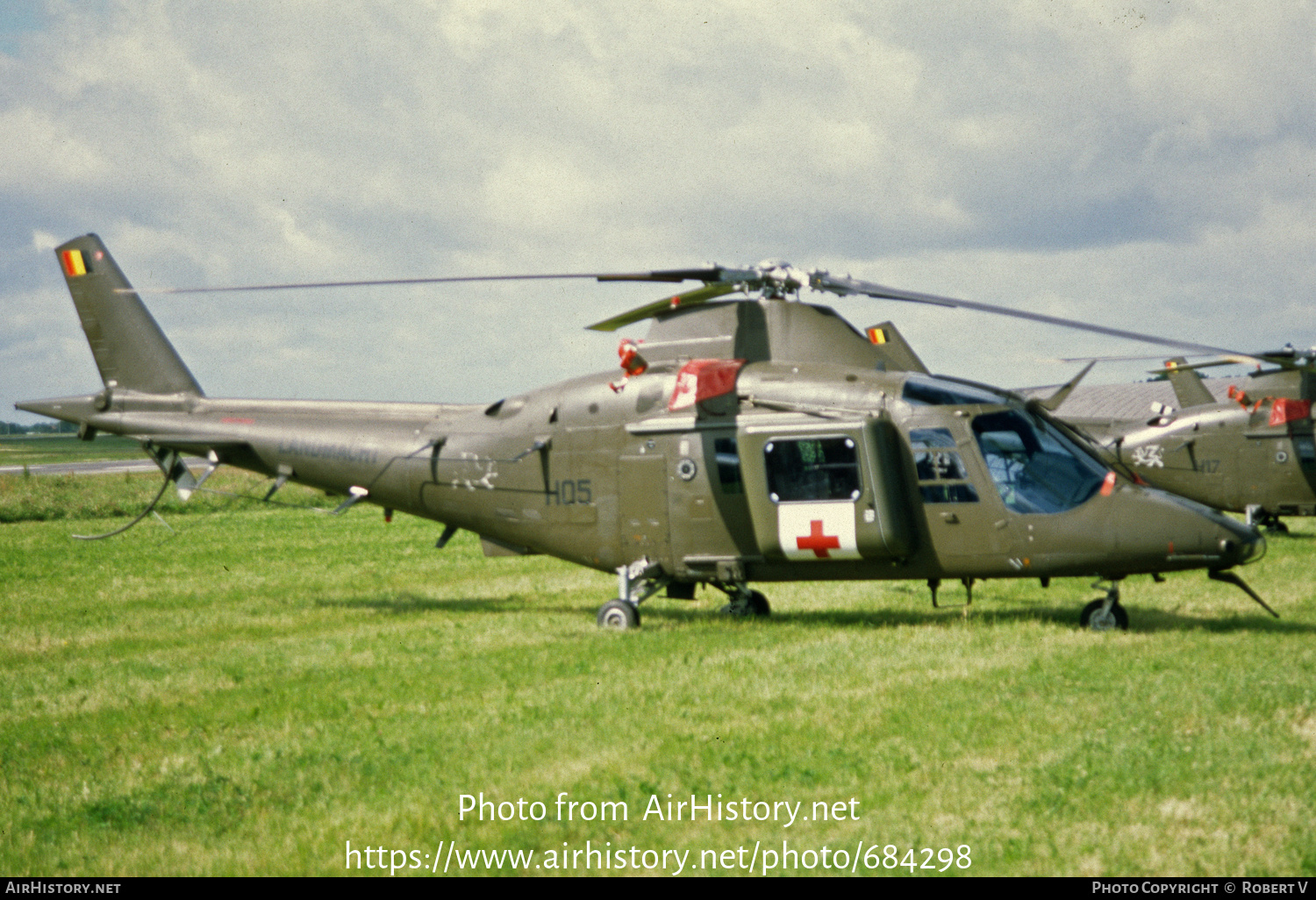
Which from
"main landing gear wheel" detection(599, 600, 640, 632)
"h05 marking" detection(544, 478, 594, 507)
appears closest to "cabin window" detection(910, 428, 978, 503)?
"main landing gear wheel" detection(599, 600, 640, 632)

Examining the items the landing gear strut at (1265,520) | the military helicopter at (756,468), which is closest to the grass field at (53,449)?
the military helicopter at (756,468)

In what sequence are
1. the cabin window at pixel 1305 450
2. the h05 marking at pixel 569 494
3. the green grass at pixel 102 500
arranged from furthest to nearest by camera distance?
1. the green grass at pixel 102 500
2. the cabin window at pixel 1305 450
3. the h05 marking at pixel 569 494

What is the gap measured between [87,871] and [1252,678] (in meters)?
8.32

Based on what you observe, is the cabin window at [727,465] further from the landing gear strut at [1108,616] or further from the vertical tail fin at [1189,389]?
the vertical tail fin at [1189,389]

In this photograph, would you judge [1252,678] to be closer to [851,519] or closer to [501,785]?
[851,519]

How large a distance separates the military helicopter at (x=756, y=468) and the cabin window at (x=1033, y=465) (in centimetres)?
2

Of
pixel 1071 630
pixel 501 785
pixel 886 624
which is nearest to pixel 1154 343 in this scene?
pixel 1071 630

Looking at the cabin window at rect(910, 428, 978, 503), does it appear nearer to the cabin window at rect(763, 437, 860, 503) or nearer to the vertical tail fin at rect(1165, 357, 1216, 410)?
the cabin window at rect(763, 437, 860, 503)

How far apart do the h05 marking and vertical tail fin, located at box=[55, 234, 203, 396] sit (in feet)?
20.2

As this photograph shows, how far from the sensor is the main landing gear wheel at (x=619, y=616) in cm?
1302

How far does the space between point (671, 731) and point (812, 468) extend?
456 cm

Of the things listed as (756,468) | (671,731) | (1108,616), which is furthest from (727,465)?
(671,731)

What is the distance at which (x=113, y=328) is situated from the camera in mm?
16641

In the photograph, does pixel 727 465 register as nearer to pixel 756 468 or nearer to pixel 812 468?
pixel 756 468
